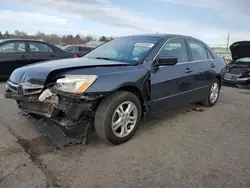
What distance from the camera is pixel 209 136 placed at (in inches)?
152

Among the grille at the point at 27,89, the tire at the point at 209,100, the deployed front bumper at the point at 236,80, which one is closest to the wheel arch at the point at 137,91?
the grille at the point at 27,89

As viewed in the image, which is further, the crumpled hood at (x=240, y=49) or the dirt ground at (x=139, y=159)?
the crumpled hood at (x=240, y=49)

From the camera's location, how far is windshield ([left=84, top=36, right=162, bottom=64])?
3.86m

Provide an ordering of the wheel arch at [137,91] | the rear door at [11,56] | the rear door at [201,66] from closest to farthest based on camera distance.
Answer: the wheel arch at [137,91], the rear door at [201,66], the rear door at [11,56]

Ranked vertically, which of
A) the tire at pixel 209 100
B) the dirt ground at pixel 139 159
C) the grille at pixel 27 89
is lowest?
the dirt ground at pixel 139 159

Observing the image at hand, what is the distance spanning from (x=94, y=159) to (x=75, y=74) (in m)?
1.07

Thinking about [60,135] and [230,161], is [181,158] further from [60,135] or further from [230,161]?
[60,135]

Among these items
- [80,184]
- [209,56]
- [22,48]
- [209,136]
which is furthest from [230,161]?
[22,48]

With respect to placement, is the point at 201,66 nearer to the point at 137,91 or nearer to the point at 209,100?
the point at 209,100

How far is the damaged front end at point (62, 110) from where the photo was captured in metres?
3.00

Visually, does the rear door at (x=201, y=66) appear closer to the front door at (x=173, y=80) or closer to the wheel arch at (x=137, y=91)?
the front door at (x=173, y=80)

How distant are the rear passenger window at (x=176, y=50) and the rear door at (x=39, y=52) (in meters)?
5.54

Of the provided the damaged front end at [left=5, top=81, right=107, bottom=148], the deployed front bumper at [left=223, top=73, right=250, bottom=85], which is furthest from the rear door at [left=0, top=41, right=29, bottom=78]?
the deployed front bumper at [left=223, top=73, right=250, bottom=85]

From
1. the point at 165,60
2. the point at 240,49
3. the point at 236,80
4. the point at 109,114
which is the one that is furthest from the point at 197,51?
the point at 240,49
